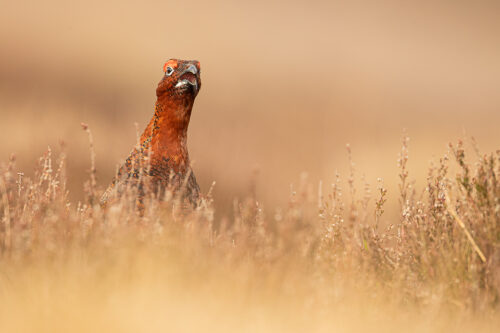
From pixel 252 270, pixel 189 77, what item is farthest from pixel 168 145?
pixel 252 270

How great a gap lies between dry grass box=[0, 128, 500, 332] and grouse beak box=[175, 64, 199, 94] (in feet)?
4.54

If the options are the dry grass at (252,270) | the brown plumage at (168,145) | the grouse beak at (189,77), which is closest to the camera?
the dry grass at (252,270)

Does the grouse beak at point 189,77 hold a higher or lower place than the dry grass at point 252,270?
higher

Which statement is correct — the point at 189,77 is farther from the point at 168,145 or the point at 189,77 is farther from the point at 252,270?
the point at 252,270

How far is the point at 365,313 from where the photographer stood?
3156 millimetres

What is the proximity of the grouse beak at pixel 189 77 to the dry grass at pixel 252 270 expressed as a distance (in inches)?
54.5

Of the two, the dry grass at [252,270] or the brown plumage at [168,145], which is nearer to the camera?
Result: the dry grass at [252,270]

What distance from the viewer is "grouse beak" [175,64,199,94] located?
5.10m

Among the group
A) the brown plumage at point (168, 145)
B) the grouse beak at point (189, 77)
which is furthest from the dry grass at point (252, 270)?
the grouse beak at point (189, 77)

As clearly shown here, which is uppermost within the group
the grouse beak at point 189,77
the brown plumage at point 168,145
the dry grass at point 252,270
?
the grouse beak at point 189,77

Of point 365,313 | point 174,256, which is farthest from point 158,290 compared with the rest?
point 365,313

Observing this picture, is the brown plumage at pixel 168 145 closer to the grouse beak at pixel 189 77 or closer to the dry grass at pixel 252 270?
the grouse beak at pixel 189 77

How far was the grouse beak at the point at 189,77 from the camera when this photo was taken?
5.10m

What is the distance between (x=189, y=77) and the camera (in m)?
5.16
